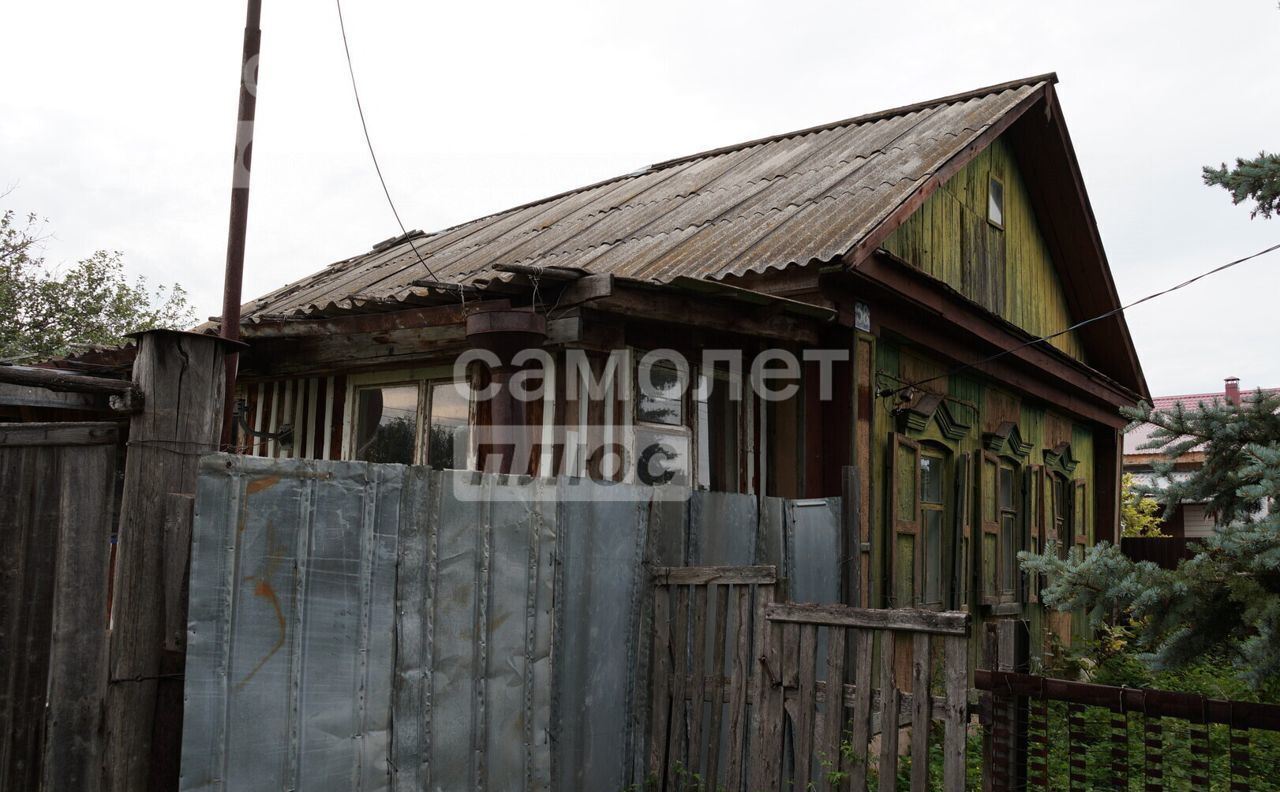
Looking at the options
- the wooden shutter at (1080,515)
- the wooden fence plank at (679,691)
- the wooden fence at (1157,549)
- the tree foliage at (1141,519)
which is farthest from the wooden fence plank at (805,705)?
the tree foliage at (1141,519)

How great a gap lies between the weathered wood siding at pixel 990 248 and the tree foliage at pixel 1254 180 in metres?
5.24

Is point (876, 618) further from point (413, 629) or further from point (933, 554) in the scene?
point (933, 554)

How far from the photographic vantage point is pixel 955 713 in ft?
14.5

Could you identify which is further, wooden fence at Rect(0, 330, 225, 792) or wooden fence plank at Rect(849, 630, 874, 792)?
wooden fence plank at Rect(849, 630, 874, 792)

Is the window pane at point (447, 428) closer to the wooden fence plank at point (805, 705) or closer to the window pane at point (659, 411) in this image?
the window pane at point (659, 411)

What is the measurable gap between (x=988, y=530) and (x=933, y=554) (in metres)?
1.52

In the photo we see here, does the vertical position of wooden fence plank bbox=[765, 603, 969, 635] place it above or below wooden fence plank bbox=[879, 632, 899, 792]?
above

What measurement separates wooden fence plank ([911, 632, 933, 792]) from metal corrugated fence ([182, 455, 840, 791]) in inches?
63.4

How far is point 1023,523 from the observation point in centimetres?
1256

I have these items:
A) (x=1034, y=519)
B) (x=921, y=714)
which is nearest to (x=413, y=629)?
(x=921, y=714)

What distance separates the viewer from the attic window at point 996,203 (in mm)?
12122

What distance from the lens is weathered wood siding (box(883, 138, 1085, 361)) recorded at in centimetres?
1035

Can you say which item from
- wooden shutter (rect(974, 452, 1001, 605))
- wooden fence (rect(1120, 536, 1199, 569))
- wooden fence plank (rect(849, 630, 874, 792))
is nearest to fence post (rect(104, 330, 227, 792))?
wooden fence plank (rect(849, 630, 874, 792))

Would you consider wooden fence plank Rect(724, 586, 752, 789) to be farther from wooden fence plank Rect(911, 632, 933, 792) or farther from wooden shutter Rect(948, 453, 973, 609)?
wooden shutter Rect(948, 453, 973, 609)
